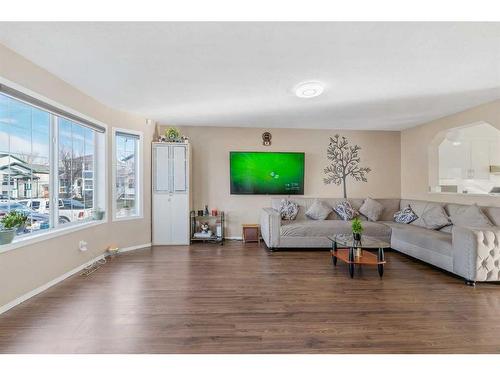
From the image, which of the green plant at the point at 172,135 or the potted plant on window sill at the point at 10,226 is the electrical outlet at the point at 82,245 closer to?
the potted plant on window sill at the point at 10,226

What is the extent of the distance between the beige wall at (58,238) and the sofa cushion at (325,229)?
105 inches

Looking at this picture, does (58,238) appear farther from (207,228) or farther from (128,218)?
(207,228)

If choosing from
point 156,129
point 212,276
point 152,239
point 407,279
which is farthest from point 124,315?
point 156,129

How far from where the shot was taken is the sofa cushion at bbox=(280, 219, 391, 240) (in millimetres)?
4516

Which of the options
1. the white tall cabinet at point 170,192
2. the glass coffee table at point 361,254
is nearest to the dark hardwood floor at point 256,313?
the glass coffee table at point 361,254

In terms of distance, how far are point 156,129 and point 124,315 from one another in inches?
146

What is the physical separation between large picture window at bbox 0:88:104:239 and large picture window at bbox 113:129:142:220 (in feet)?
1.14

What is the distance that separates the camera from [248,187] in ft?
17.5

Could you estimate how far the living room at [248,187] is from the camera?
2.02 meters

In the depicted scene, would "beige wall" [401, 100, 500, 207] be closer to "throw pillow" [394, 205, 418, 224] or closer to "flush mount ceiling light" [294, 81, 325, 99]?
"throw pillow" [394, 205, 418, 224]

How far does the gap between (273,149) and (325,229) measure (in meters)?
1.99

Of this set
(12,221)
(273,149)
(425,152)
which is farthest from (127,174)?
(425,152)
